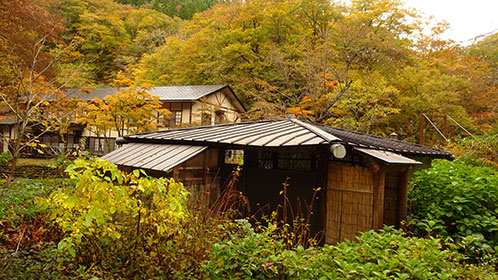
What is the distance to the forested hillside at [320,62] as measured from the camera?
48.8ft

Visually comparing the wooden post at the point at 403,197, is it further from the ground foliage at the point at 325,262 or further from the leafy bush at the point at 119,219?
the leafy bush at the point at 119,219

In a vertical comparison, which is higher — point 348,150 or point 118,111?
point 118,111

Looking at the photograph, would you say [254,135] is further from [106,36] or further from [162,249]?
[106,36]

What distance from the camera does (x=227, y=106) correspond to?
25.8m

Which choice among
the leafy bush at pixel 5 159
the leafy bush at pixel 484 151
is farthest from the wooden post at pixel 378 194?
the leafy bush at pixel 5 159

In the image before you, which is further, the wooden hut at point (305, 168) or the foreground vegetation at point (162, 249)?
the wooden hut at point (305, 168)

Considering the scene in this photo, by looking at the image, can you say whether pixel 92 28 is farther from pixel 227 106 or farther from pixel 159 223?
pixel 159 223

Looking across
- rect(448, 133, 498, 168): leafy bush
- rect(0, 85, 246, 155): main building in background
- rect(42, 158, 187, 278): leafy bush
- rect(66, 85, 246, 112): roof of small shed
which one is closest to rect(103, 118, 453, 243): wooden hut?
rect(42, 158, 187, 278): leafy bush

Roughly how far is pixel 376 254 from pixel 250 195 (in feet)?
13.0

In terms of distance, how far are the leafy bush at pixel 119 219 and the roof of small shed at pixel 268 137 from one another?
268 centimetres

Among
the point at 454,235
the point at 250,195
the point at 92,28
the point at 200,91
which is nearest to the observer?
the point at 454,235

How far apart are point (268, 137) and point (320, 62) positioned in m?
12.9

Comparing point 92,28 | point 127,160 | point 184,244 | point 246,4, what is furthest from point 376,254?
point 92,28

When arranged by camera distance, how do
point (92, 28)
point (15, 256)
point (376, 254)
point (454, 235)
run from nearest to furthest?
point (376, 254), point (15, 256), point (454, 235), point (92, 28)
